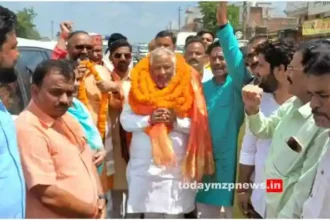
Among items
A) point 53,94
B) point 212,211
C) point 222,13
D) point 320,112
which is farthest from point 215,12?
point 320,112

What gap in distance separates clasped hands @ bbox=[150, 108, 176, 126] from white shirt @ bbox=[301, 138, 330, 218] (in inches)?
56.7

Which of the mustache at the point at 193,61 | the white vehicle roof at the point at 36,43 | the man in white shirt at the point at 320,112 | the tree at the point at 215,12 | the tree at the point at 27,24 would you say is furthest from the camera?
the white vehicle roof at the point at 36,43

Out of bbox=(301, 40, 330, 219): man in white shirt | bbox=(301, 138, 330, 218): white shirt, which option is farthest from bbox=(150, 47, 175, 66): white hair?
bbox=(301, 138, 330, 218): white shirt

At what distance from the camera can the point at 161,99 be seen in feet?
11.5

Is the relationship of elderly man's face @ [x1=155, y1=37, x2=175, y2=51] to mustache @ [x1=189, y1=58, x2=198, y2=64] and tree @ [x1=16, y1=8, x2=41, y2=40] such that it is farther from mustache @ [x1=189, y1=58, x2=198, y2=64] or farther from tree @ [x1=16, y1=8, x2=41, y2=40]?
tree @ [x1=16, y1=8, x2=41, y2=40]

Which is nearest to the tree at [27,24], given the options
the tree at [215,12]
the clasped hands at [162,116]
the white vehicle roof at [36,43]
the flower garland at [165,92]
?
the white vehicle roof at [36,43]

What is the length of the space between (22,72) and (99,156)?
113cm

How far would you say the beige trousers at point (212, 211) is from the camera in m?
3.80

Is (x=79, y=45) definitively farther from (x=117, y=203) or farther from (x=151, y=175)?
(x=117, y=203)

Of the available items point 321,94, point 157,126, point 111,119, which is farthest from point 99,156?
point 321,94

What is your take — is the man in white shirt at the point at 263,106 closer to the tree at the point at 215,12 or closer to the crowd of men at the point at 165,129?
the crowd of men at the point at 165,129

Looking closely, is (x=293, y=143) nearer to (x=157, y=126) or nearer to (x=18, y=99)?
(x=157, y=126)

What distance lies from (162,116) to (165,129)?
85mm

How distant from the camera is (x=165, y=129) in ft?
11.5
